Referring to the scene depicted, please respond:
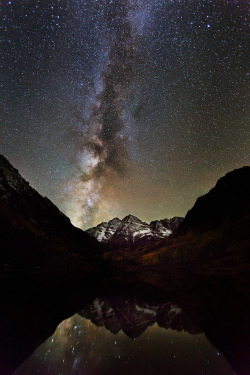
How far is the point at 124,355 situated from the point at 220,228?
357ft

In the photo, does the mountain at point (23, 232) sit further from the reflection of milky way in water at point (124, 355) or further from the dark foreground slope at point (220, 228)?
the dark foreground slope at point (220, 228)

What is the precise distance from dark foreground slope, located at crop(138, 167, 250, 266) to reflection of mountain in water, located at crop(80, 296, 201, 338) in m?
81.9

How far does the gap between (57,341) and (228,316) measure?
27.5ft

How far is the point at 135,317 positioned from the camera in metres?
10.4

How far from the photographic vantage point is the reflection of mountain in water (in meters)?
8.73

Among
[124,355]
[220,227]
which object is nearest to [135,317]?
[124,355]

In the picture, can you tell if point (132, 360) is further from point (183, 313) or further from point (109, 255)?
point (109, 255)

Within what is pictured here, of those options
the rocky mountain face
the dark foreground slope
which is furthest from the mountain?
the rocky mountain face

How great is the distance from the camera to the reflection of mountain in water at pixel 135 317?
873 cm

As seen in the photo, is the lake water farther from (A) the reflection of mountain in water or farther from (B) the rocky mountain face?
(B) the rocky mountain face

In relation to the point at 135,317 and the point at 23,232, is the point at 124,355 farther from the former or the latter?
the point at 23,232

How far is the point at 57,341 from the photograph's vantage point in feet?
24.0

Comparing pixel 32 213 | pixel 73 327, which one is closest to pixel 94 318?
pixel 73 327

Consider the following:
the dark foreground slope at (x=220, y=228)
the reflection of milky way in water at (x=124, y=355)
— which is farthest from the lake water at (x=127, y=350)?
the dark foreground slope at (x=220, y=228)
